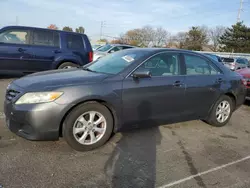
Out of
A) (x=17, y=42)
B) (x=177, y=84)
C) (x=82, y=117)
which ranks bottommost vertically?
(x=82, y=117)

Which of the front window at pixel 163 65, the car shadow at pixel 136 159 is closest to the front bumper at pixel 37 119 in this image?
the car shadow at pixel 136 159

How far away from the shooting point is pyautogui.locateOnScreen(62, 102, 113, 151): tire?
11.0 ft

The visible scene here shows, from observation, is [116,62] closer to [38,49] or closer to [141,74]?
[141,74]

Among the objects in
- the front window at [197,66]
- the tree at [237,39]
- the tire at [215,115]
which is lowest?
the tire at [215,115]

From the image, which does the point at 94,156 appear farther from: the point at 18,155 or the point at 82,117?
the point at 18,155

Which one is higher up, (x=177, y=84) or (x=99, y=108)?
(x=177, y=84)

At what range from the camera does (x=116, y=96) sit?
362 cm

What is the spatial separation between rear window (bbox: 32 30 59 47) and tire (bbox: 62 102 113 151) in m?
5.33

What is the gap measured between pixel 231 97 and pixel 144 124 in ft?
7.67

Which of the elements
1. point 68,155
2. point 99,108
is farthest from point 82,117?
point 68,155

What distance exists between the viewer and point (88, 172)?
298 cm

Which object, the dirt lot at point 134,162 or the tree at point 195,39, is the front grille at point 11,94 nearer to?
the dirt lot at point 134,162

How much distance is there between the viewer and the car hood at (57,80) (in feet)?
11.0

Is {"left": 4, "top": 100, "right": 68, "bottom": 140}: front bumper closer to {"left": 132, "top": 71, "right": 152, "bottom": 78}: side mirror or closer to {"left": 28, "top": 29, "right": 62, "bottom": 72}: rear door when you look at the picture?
{"left": 132, "top": 71, "right": 152, "bottom": 78}: side mirror
